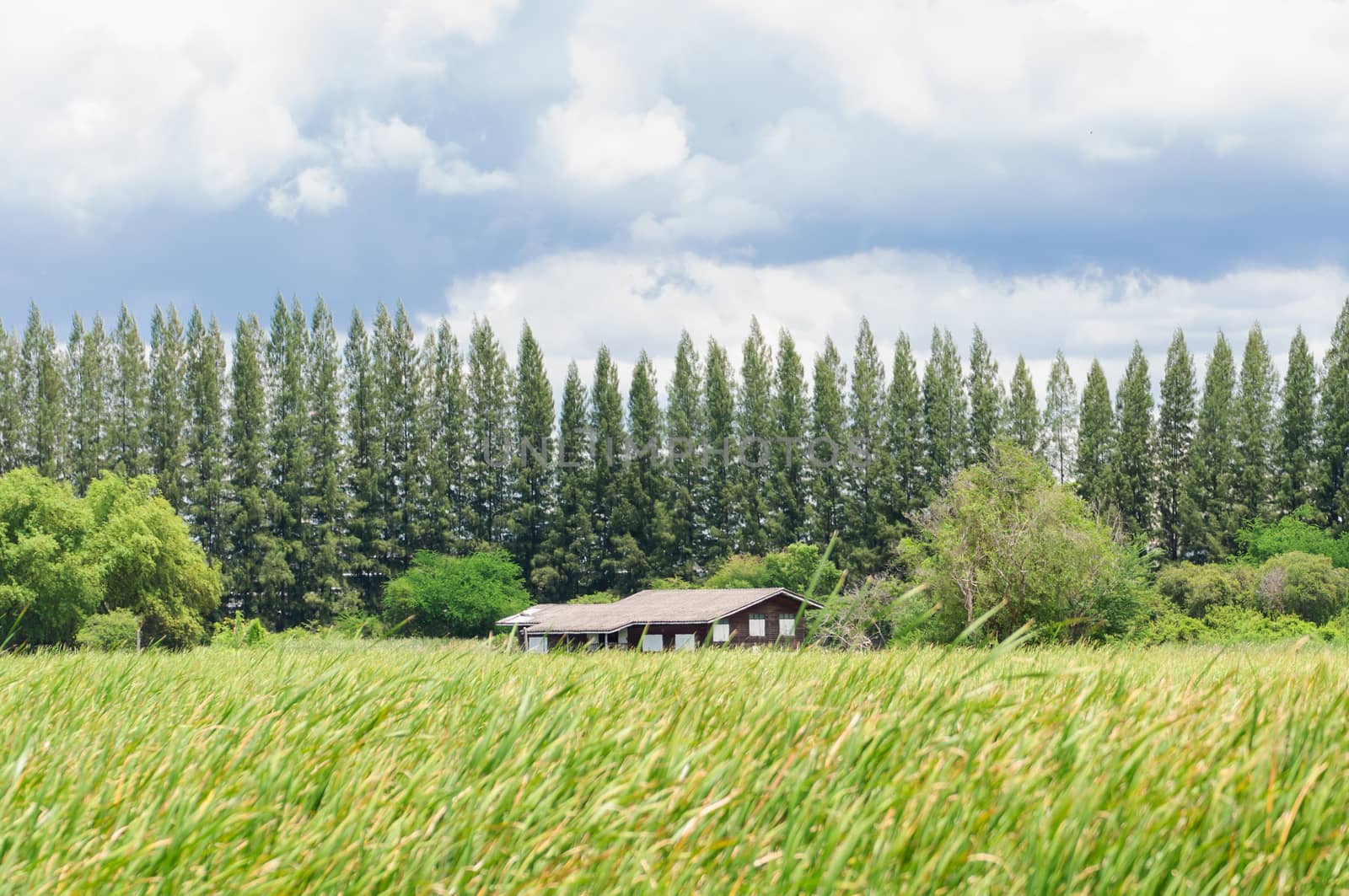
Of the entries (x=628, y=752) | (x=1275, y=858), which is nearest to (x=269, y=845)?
(x=628, y=752)

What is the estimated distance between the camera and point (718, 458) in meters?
61.0

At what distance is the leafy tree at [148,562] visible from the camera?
4600cm

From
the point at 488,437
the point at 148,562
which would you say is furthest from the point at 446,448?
the point at 148,562

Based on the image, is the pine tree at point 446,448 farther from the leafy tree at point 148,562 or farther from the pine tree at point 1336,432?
the pine tree at point 1336,432

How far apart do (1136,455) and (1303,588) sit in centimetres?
1543

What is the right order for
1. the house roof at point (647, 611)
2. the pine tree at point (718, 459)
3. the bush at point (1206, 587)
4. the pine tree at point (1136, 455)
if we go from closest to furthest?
the house roof at point (647, 611), the bush at point (1206, 587), the pine tree at point (1136, 455), the pine tree at point (718, 459)

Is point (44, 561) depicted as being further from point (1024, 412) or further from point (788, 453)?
point (1024, 412)

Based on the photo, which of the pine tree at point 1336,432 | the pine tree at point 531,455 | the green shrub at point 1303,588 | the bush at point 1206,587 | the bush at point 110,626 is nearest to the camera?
the bush at point 110,626

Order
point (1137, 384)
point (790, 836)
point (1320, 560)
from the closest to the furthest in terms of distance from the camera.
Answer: point (790, 836) → point (1320, 560) → point (1137, 384)

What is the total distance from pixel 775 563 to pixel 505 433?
774 inches

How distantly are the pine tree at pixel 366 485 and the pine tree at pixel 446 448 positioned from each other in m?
3.08

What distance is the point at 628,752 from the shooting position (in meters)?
3.54

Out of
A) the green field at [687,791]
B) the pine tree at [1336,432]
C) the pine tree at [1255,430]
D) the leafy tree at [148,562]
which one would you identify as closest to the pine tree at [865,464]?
the pine tree at [1255,430]

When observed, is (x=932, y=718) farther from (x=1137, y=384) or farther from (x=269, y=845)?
(x=1137, y=384)
